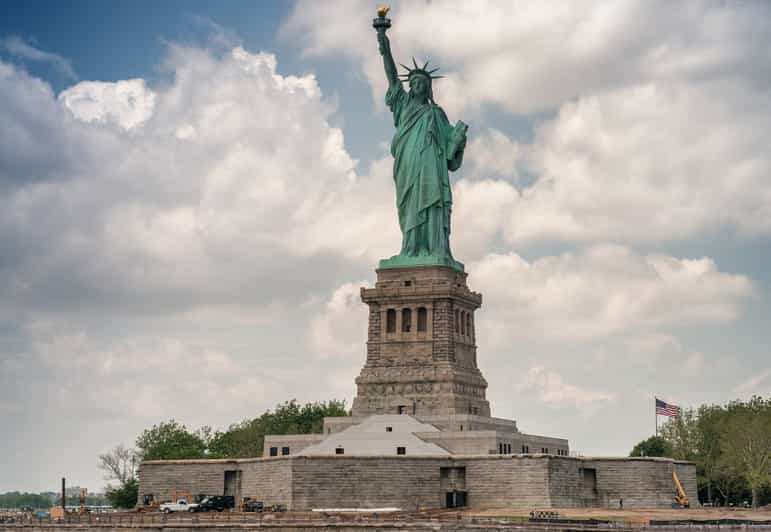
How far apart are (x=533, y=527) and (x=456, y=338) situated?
28.3m

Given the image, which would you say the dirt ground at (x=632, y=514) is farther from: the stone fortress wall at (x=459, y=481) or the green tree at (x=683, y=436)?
the green tree at (x=683, y=436)

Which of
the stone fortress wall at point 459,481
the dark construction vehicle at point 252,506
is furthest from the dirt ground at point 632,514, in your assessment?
the dark construction vehicle at point 252,506

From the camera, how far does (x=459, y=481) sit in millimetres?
66812

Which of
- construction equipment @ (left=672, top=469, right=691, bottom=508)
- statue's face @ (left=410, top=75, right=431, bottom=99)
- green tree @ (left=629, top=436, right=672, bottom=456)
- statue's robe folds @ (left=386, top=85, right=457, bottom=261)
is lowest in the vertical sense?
construction equipment @ (left=672, top=469, right=691, bottom=508)

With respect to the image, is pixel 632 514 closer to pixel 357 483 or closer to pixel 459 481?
pixel 459 481

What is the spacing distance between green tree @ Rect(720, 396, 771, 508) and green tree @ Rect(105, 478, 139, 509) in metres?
44.4

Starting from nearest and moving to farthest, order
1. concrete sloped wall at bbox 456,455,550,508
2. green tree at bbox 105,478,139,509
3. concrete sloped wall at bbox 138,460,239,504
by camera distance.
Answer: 1. concrete sloped wall at bbox 456,455,550,508
2. concrete sloped wall at bbox 138,460,239,504
3. green tree at bbox 105,478,139,509

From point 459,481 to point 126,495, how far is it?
38022mm

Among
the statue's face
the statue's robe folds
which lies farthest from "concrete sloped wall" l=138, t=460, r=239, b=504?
the statue's face

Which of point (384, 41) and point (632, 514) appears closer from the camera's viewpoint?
point (632, 514)

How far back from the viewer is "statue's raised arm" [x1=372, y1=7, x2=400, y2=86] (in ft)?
271

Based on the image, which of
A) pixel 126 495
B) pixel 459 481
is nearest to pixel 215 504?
pixel 459 481

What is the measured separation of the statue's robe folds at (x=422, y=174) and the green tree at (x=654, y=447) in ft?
88.9

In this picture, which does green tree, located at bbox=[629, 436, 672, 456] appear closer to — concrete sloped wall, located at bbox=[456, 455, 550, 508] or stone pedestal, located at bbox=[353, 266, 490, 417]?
stone pedestal, located at bbox=[353, 266, 490, 417]
